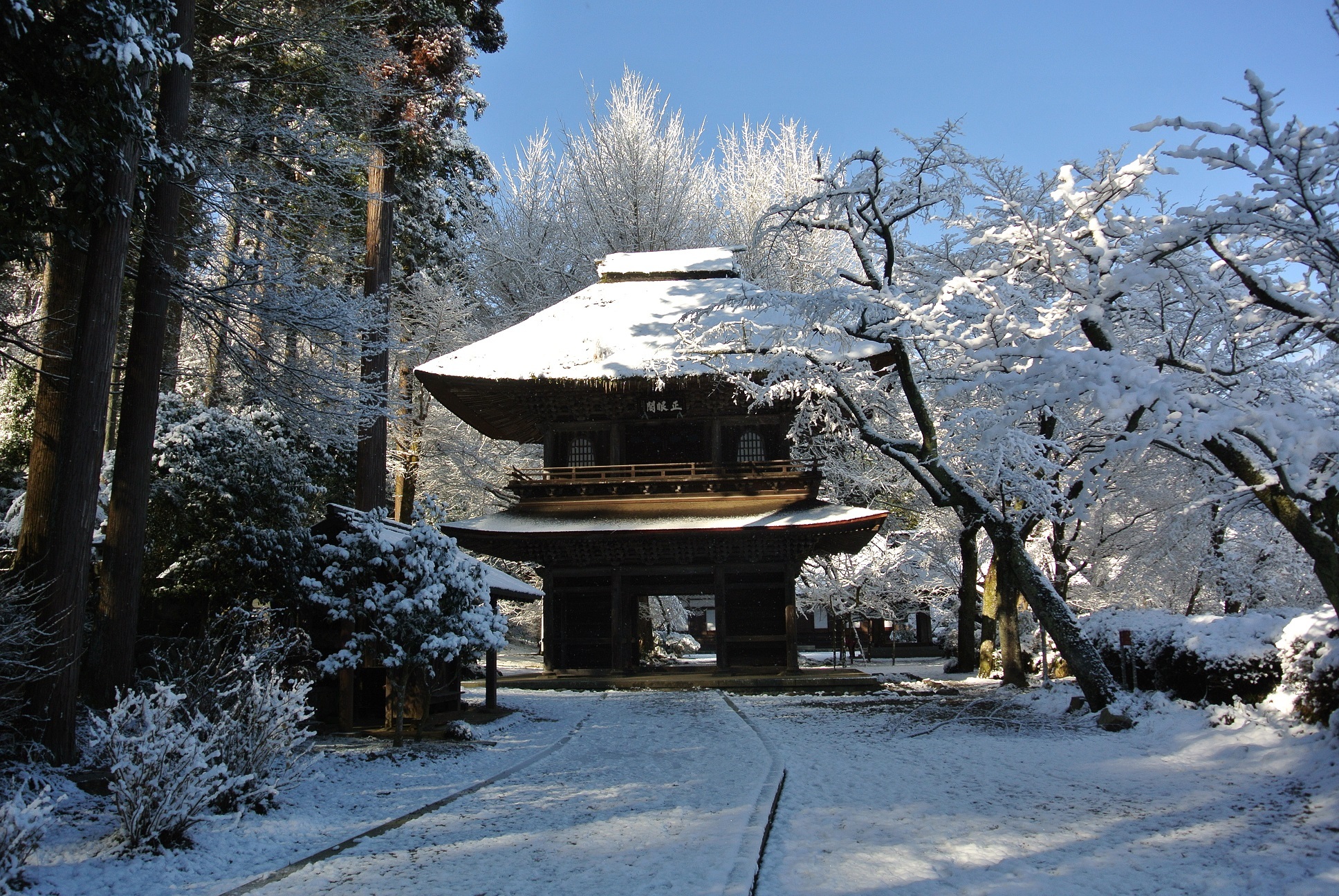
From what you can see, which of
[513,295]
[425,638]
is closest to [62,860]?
[425,638]

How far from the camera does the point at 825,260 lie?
31.4 meters

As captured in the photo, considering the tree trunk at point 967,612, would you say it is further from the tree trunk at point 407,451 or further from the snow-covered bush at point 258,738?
the snow-covered bush at point 258,738

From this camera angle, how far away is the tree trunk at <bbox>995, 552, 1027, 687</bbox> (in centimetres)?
1602

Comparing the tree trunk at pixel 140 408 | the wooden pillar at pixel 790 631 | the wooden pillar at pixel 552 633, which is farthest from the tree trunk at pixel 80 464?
the wooden pillar at pixel 790 631

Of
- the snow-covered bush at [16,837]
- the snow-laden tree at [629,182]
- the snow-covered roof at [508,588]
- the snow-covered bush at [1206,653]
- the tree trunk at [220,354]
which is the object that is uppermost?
the snow-laden tree at [629,182]

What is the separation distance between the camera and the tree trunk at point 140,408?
332 inches

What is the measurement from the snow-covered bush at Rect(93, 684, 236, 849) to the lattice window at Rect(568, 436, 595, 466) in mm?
14800

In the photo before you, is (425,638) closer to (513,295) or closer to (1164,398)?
(1164,398)

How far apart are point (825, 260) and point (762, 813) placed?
27.6 meters

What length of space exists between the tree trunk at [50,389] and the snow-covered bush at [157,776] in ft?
10.0

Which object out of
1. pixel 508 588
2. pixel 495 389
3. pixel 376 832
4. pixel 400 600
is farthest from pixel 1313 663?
pixel 495 389

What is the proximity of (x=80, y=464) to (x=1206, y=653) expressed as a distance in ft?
39.0

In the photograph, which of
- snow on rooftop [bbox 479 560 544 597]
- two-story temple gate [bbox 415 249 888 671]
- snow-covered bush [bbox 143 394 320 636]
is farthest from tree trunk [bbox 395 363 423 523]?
snow-covered bush [bbox 143 394 320 636]

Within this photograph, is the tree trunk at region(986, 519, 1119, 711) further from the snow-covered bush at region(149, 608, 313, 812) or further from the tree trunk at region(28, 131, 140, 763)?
the tree trunk at region(28, 131, 140, 763)
